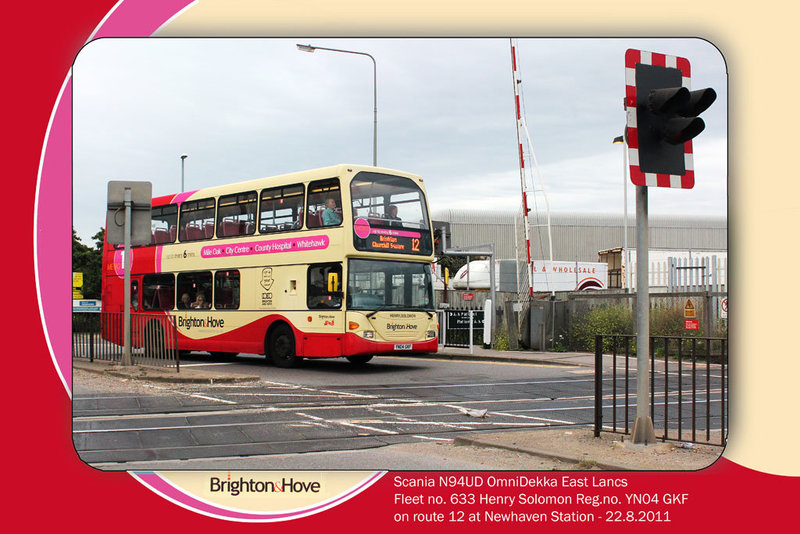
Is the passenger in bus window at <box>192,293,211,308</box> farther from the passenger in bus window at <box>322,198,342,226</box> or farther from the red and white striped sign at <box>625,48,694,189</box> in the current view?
the red and white striped sign at <box>625,48,694,189</box>

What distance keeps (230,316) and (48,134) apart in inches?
344

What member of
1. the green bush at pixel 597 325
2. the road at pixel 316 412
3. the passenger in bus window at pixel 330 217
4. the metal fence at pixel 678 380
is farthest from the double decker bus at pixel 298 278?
the metal fence at pixel 678 380

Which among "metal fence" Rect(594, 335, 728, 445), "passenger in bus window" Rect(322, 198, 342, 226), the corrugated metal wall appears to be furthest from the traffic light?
"passenger in bus window" Rect(322, 198, 342, 226)

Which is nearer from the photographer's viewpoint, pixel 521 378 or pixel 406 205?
pixel 406 205

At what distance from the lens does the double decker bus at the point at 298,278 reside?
11.5 metres

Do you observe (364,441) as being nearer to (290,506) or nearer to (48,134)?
(290,506)

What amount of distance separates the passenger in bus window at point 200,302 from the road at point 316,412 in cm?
121

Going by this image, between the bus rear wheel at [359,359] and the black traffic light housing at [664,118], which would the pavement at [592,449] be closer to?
the black traffic light housing at [664,118]

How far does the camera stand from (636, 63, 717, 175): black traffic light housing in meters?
5.04

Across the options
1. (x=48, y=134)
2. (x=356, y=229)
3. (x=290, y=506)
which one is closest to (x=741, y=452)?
(x=290, y=506)

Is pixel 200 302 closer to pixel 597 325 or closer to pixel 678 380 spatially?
pixel 597 325

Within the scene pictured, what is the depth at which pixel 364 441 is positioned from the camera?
6.95 meters

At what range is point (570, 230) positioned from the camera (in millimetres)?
9406

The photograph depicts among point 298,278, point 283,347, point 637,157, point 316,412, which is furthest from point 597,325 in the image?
point 637,157
